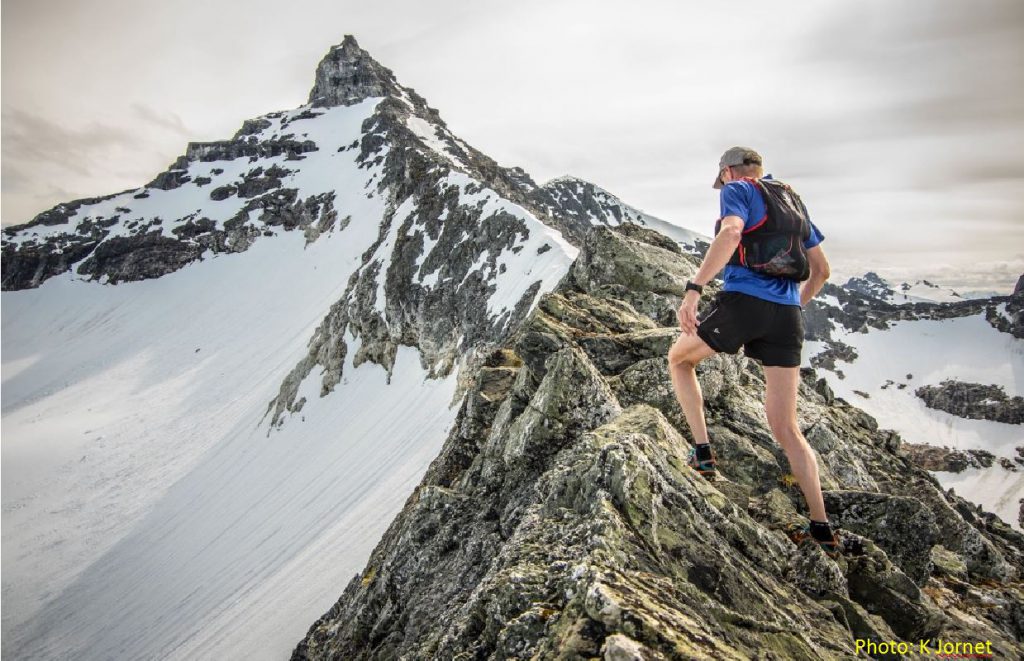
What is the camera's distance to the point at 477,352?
1086 inches

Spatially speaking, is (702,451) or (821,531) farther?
(702,451)

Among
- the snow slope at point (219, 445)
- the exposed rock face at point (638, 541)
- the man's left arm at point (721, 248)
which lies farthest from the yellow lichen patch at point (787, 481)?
the snow slope at point (219, 445)

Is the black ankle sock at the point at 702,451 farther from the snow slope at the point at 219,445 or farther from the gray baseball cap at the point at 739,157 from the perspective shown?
the snow slope at the point at 219,445

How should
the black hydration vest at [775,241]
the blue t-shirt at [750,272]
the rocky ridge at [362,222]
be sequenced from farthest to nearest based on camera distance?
the rocky ridge at [362,222] < the black hydration vest at [775,241] < the blue t-shirt at [750,272]

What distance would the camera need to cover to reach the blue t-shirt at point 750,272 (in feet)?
14.8

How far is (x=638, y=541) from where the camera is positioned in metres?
3.93

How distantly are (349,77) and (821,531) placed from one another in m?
141

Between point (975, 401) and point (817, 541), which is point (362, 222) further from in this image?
point (975, 401)

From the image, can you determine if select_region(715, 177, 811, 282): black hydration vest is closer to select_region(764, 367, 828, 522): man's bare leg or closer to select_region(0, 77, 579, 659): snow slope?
select_region(764, 367, 828, 522): man's bare leg

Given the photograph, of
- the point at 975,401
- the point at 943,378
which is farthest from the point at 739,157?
the point at 943,378

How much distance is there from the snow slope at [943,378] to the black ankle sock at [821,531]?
84.4 meters

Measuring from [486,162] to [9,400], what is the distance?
8718cm

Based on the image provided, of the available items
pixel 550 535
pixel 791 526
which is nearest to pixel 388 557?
pixel 550 535

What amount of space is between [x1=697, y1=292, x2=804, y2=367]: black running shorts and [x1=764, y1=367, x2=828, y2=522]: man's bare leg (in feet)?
0.49
